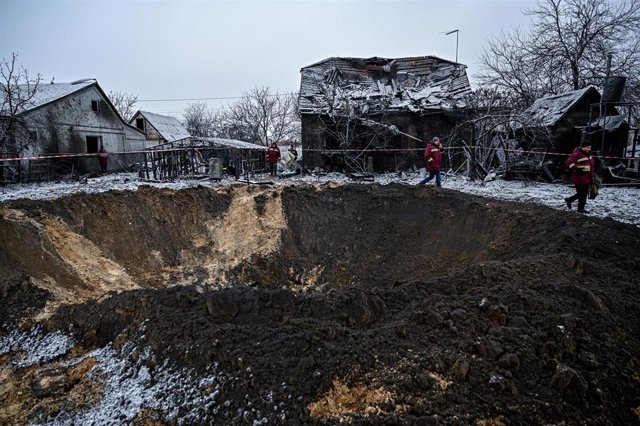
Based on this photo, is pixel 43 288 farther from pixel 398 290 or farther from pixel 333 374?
pixel 398 290

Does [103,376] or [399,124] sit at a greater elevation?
[399,124]

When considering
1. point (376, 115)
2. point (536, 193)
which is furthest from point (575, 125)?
point (376, 115)

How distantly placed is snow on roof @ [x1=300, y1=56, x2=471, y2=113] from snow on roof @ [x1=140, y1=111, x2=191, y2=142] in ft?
69.2

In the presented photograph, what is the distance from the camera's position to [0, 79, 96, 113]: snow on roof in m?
18.4

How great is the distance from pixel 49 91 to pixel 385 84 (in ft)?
62.1

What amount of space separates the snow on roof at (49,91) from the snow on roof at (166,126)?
1430 cm

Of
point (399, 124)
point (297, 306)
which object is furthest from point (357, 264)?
point (399, 124)

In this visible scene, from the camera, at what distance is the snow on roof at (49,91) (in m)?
18.4

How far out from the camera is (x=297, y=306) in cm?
365

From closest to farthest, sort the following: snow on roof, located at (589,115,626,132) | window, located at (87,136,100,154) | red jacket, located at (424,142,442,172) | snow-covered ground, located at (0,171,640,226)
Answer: snow-covered ground, located at (0,171,640,226)
red jacket, located at (424,142,442,172)
snow on roof, located at (589,115,626,132)
window, located at (87,136,100,154)

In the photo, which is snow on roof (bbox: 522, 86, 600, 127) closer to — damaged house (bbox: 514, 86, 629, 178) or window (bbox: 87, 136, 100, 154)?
damaged house (bbox: 514, 86, 629, 178)

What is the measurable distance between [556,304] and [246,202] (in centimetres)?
809

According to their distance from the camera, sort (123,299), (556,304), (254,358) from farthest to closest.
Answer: (123,299) < (556,304) < (254,358)

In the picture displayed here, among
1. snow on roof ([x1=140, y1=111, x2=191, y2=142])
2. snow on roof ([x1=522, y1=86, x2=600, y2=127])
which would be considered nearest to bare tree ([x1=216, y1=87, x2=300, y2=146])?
snow on roof ([x1=140, y1=111, x2=191, y2=142])
